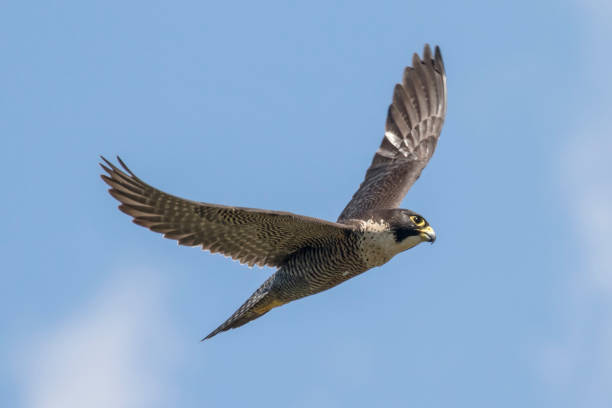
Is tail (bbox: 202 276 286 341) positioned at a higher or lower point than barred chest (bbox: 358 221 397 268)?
lower

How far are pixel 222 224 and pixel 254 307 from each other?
4.57 ft

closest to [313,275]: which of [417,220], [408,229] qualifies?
[408,229]

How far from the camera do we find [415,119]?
13.6m

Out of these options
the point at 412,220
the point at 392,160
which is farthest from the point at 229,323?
the point at 392,160

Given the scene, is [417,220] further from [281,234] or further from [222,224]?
[222,224]

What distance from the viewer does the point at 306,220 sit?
32.6ft

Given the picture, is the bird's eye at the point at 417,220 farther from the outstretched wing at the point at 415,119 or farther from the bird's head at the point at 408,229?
the outstretched wing at the point at 415,119

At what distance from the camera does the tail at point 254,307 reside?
11.1 m

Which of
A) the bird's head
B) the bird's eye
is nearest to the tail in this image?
the bird's head

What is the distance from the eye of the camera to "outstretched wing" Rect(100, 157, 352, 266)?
968 centimetres

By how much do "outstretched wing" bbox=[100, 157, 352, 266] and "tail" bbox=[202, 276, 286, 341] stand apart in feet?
1.24

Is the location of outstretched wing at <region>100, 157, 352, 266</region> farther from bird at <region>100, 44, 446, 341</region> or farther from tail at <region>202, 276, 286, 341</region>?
tail at <region>202, 276, 286, 341</region>

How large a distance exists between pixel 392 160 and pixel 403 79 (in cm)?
116

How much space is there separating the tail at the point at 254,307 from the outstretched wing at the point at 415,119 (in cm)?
254
